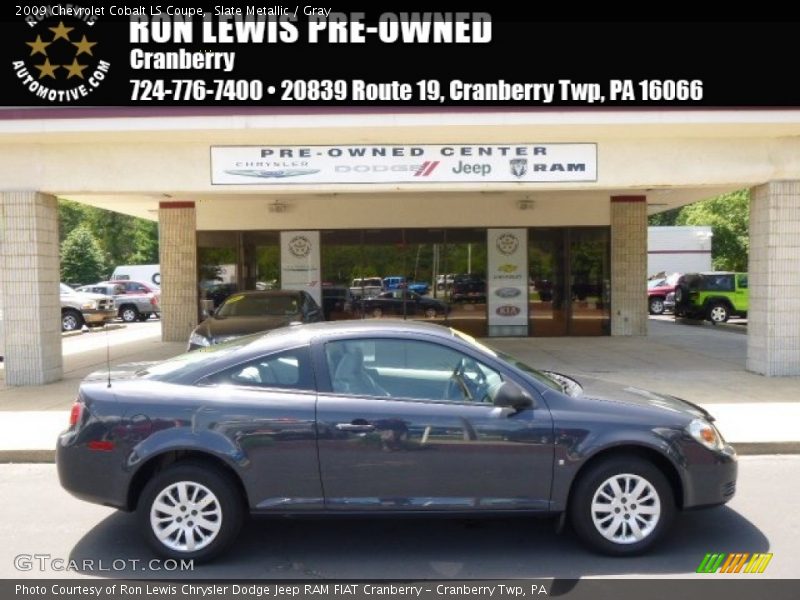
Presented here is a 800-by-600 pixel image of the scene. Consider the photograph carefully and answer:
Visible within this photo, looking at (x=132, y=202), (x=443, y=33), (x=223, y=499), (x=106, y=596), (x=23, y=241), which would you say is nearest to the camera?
(x=106, y=596)

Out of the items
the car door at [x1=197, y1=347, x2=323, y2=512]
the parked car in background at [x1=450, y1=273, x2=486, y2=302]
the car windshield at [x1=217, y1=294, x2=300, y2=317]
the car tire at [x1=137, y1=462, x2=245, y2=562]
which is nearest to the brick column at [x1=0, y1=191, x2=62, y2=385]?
the car windshield at [x1=217, y1=294, x2=300, y2=317]

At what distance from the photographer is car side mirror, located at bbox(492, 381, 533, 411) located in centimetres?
453

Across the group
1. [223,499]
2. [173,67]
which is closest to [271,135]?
[173,67]

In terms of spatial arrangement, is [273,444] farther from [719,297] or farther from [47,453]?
[719,297]

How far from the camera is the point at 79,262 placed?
47000 millimetres

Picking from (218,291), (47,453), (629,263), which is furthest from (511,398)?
(218,291)

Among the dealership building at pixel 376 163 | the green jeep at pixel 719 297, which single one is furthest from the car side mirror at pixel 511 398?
the green jeep at pixel 719 297

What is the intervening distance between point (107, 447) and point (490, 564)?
2463mm

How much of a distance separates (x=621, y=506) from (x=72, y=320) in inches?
810

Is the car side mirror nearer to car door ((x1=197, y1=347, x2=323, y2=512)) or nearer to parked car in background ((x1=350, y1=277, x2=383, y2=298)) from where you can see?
car door ((x1=197, y1=347, x2=323, y2=512))

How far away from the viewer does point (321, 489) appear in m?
4.51

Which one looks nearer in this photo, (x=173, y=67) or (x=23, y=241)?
(x=173, y=67)

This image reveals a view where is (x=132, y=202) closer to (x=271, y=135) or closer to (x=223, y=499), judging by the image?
(x=271, y=135)

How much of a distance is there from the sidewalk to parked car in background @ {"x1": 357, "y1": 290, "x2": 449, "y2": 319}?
1.90 metres
